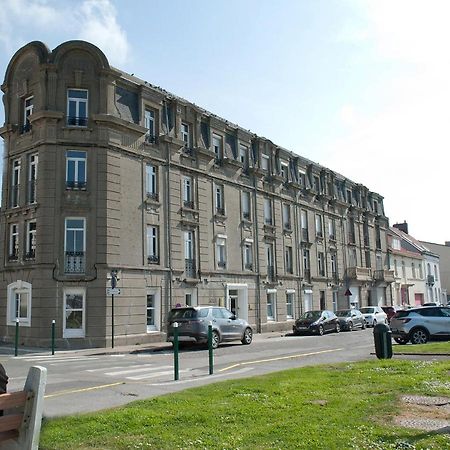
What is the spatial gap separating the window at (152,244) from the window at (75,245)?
143 inches

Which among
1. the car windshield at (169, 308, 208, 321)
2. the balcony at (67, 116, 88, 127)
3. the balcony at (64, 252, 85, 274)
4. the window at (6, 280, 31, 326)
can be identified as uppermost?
the balcony at (67, 116, 88, 127)

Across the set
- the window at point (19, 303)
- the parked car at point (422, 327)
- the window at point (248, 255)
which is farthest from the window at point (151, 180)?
the parked car at point (422, 327)

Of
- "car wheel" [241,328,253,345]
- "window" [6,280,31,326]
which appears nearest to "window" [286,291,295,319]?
"car wheel" [241,328,253,345]

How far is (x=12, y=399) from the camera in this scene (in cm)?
333

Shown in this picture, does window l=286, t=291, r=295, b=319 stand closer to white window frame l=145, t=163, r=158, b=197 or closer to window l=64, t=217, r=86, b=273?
white window frame l=145, t=163, r=158, b=197

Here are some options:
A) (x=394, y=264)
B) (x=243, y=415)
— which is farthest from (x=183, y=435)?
(x=394, y=264)

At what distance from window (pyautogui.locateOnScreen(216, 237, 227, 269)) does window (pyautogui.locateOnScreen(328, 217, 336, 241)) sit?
1603 cm

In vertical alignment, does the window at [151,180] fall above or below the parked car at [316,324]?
above

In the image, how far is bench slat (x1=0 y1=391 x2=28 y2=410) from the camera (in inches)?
130

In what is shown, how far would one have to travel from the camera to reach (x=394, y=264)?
59.7 m

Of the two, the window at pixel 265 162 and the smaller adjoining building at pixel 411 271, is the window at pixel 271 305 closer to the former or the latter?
the window at pixel 265 162

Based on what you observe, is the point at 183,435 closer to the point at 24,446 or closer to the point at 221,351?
the point at 24,446

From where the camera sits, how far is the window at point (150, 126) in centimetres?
2853

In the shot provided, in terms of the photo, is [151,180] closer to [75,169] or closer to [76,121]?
[75,169]
